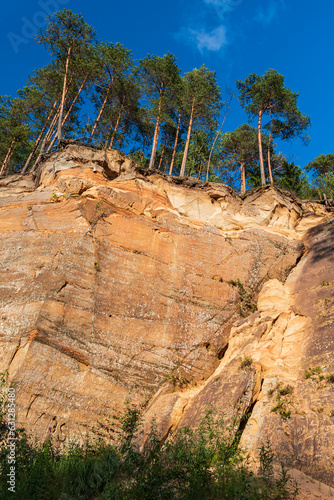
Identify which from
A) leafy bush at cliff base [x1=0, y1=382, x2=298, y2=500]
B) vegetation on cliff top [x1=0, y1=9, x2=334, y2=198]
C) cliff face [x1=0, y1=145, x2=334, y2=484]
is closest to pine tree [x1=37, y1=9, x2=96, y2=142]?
vegetation on cliff top [x1=0, y1=9, x2=334, y2=198]

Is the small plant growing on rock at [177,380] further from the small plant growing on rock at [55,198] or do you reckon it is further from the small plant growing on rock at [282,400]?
the small plant growing on rock at [55,198]

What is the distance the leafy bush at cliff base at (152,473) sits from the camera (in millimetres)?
5910

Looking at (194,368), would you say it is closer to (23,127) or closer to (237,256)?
(237,256)

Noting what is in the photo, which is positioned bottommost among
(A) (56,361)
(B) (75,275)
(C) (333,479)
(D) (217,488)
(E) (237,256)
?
(D) (217,488)

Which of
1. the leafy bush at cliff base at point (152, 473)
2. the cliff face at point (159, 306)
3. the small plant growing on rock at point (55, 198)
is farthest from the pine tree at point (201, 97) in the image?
the leafy bush at cliff base at point (152, 473)

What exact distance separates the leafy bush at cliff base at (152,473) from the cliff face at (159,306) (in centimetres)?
80

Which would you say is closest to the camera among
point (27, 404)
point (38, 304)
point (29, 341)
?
point (27, 404)

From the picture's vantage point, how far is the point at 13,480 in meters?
6.22

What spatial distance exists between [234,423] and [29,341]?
6.14m

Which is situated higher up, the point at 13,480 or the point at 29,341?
the point at 29,341

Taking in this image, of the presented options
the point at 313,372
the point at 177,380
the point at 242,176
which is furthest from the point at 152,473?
the point at 242,176

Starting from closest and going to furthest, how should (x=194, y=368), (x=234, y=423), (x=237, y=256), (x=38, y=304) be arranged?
(x=234, y=423), (x=38, y=304), (x=194, y=368), (x=237, y=256)

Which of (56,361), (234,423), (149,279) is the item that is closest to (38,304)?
(56,361)

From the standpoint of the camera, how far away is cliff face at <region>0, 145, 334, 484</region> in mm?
9117
